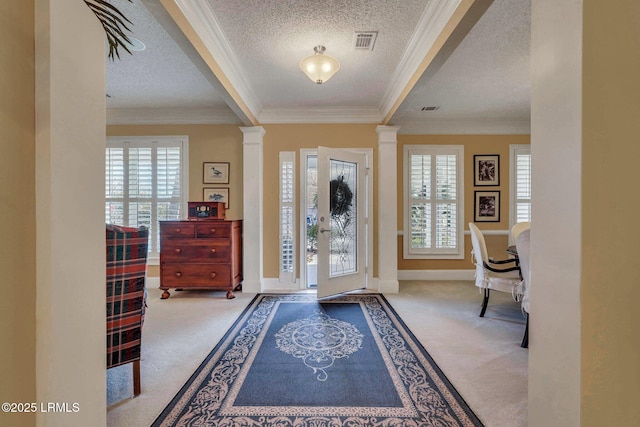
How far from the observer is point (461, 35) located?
1.92 meters

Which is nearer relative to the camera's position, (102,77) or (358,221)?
(102,77)

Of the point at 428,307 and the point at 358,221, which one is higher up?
the point at 358,221

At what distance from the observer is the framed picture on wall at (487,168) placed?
15.2 feet

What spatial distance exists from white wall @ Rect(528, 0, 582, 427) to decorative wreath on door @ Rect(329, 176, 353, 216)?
2806 mm

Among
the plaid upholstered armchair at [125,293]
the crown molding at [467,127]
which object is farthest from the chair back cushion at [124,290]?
the crown molding at [467,127]

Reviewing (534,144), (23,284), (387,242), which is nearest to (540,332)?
(534,144)

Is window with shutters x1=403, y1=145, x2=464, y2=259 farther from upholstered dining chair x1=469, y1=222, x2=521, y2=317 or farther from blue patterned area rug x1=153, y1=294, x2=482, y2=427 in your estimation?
blue patterned area rug x1=153, y1=294, x2=482, y2=427

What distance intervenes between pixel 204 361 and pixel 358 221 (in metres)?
2.57

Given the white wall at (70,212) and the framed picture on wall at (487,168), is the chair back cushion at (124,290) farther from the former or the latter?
the framed picture on wall at (487,168)

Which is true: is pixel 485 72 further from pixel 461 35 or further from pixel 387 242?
pixel 387 242

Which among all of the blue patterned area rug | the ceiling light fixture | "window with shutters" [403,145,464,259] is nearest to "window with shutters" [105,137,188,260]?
the blue patterned area rug

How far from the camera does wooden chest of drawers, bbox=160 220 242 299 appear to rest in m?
3.59

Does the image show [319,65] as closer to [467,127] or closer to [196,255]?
[196,255]

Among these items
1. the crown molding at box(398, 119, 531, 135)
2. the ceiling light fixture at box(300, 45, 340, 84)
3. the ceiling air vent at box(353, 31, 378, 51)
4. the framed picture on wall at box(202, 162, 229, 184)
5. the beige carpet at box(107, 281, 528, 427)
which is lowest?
the beige carpet at box(107, 281, 528, 427)
